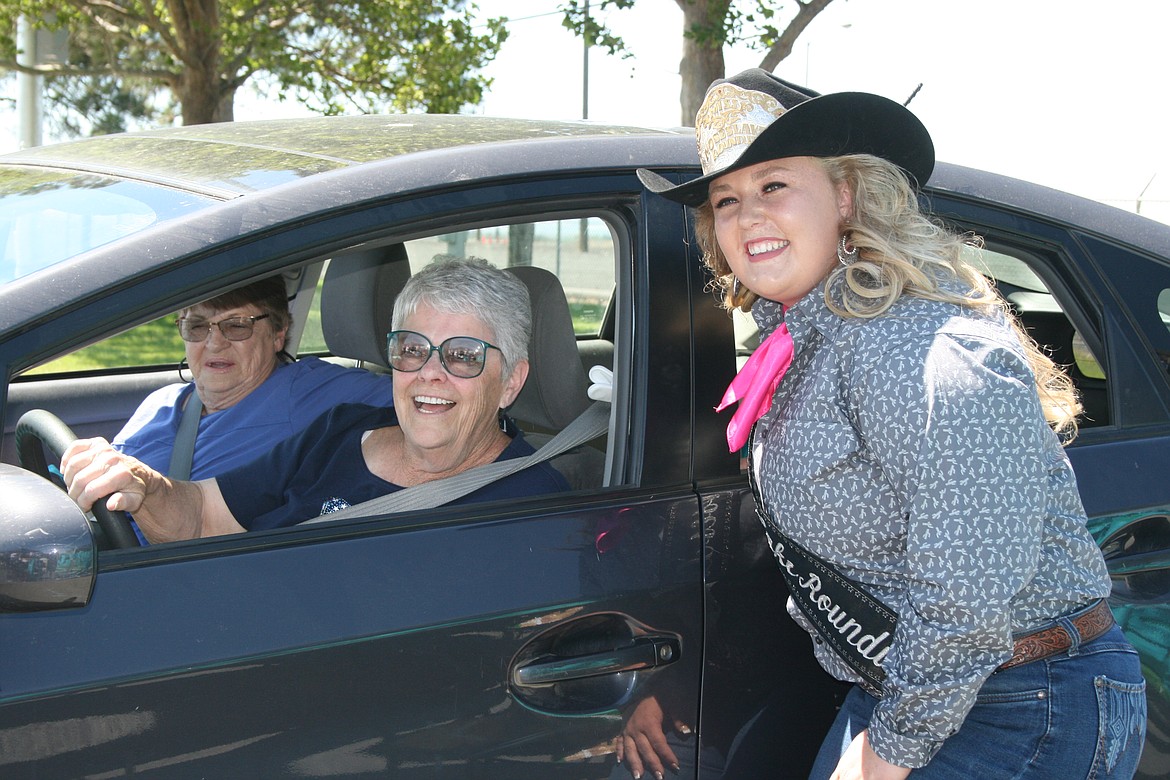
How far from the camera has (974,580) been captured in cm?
136

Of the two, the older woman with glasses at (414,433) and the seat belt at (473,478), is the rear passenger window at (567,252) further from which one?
the seat belt at (473,478)

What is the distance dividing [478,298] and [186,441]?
96cm

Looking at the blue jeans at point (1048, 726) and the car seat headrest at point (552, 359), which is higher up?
the car seat headrest at point (552, 359)

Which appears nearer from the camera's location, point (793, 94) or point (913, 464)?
point (913, 464)

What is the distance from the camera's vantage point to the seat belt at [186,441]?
2.58 m

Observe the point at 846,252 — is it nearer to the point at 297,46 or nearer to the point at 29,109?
the point at 29,109

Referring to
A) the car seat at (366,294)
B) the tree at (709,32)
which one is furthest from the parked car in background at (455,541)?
the tree at (709,32)

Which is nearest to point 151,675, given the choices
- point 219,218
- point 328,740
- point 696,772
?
point 328,740

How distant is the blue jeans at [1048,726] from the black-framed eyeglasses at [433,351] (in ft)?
3.47

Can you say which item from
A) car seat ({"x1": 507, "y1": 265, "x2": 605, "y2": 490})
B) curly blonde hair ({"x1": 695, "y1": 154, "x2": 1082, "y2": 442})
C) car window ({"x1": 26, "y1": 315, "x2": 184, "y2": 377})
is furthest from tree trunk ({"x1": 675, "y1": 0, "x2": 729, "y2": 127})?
curly blonde hair ({"x1": 695, "y1": 154, "x2": 1082, "y2": 442})

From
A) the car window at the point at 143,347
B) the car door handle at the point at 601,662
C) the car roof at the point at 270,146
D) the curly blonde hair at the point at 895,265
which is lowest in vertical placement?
the car window at the point at 143,347

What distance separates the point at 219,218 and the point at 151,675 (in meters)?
0.60

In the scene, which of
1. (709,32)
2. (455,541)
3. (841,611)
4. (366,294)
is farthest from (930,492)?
(709,32)

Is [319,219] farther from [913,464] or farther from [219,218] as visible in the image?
[913,464]
